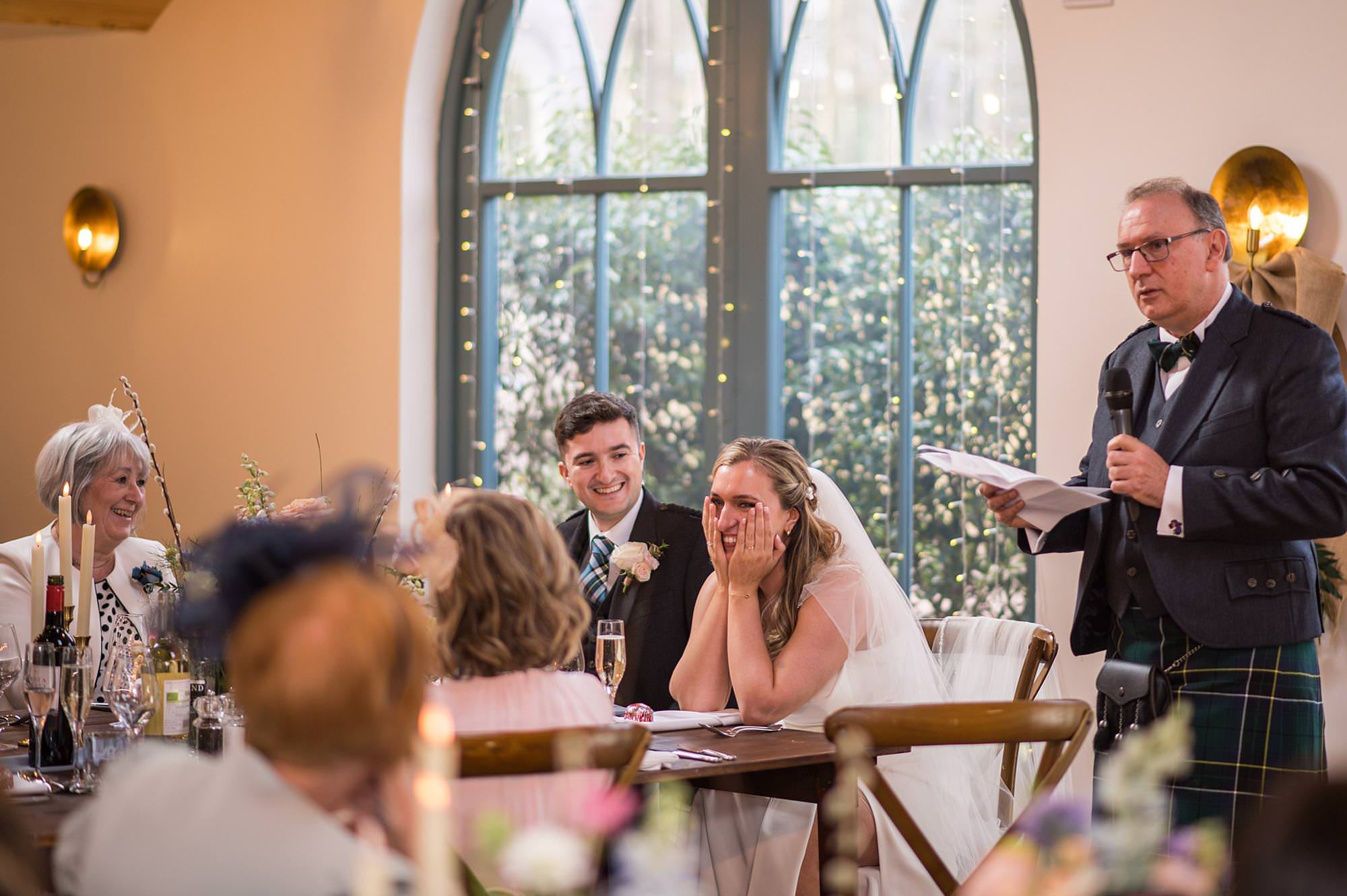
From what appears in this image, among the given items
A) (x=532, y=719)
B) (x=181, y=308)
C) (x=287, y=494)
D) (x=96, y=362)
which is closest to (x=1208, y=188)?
(x=532, y=719)

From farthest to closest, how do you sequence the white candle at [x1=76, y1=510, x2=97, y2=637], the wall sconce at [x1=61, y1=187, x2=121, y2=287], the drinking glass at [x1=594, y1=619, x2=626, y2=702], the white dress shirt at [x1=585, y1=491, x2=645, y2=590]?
1. the wall sconce at [x1=61, y1=187, x2=121, y2=287]
2. the white dress shirt at [x1=585, y1=491, x2=645, y2=590]
3. the drinking glass at [x1=594, y1=619, x2=626, y2=702]
4. the white candle at [x1=76, y1=510, x2=97, y2=637]

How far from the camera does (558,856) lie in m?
0.69

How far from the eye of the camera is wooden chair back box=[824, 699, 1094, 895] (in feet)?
6.38

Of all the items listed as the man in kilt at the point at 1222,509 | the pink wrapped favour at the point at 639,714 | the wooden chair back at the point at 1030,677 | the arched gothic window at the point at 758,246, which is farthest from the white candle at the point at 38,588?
the arched gothic window at the point at 758,246

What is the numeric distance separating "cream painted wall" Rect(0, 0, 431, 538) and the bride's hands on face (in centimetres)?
236

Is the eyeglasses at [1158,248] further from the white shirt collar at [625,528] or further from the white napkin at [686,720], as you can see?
the white shirt collar at [625,528]

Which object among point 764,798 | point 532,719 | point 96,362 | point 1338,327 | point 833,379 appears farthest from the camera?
point 96,362

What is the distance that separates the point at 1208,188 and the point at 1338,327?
1.82 feet

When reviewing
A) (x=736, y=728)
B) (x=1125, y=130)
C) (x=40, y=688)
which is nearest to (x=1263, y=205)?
(x=1125, y=130)

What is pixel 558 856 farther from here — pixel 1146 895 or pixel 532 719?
pixel 532 719

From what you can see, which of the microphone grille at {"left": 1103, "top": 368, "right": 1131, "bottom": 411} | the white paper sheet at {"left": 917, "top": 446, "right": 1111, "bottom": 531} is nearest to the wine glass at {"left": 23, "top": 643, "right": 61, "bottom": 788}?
the white paper sheet at {"left": 917, "top": 446, "right": 1111, "bottom": 531}

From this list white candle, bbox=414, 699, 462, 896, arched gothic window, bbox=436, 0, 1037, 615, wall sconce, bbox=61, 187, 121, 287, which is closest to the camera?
white candle, bbox=414, 699, 462, 896

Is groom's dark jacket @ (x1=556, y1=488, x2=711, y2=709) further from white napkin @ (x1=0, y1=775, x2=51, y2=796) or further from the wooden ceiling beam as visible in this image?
the wooden ceiling beam

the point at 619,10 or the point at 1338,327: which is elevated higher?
the point at 619,10
